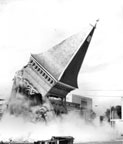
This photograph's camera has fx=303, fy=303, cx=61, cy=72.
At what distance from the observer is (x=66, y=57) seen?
6781 cm

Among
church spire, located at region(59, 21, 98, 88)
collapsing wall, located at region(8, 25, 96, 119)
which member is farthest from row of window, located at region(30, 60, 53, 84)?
church spire, located at region(59, 21, 98, 88)

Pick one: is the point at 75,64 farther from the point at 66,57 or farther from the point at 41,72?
the point at 41,72

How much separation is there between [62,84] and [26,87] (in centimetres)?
792

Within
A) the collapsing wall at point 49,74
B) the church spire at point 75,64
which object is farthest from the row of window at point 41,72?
the church spire at point 75,64

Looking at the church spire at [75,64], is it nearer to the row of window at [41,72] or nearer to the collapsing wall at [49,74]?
the collapsing wall at [49,74]

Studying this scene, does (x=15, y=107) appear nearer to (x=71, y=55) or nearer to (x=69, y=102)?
(x=71, y=55)

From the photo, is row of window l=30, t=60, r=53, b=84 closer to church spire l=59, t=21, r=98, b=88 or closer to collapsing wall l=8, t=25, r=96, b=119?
collapsing wall l=8, t=25, r=96, b=119

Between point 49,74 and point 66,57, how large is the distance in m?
6.32

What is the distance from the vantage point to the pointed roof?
2613 inches

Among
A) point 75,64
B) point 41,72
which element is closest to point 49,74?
point 41,72

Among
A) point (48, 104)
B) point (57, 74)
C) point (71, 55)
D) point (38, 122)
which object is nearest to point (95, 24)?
point (71, 55)

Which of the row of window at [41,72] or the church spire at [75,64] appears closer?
the row of window at [41,72]

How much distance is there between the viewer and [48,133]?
60125 mm

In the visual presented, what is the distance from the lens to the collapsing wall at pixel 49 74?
6494 cm
